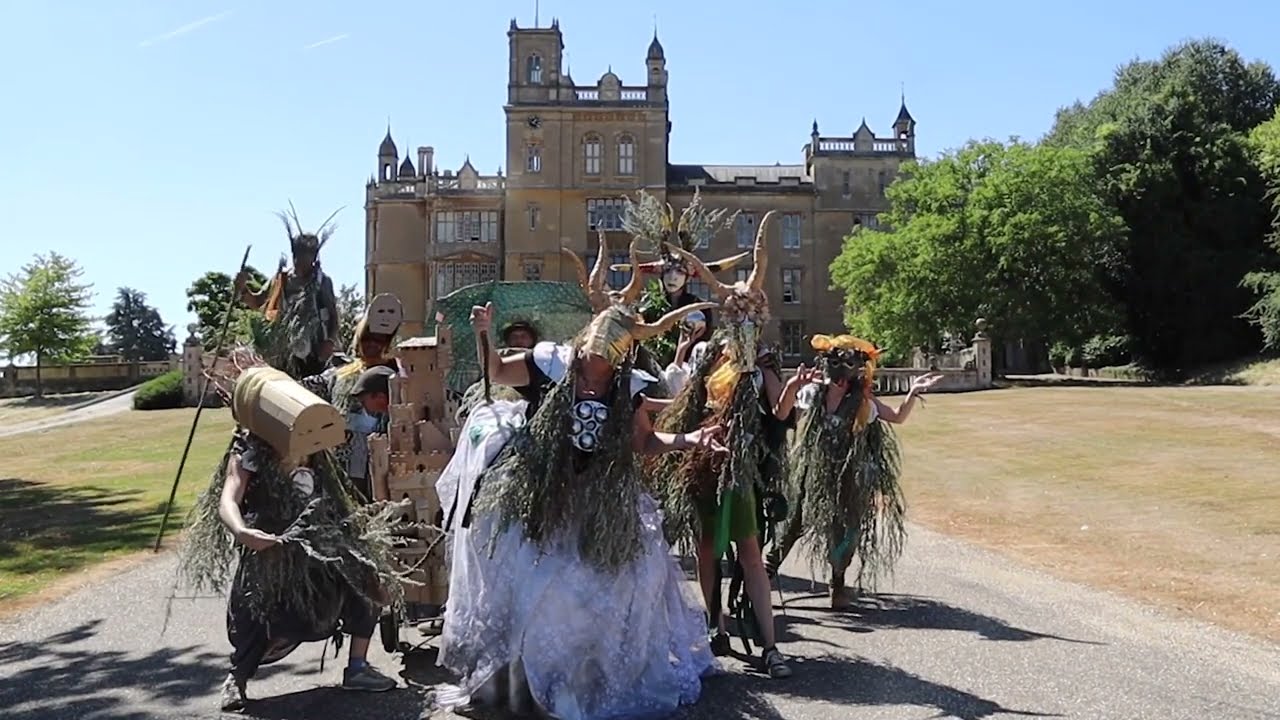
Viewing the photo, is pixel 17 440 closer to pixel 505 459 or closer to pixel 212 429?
pixel 212 429

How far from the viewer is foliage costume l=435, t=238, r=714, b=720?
4.82 m

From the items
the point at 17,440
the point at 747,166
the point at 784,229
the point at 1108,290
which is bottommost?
the point at 17,440

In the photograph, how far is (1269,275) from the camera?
40812 mm

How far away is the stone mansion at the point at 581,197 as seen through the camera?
57.1 m

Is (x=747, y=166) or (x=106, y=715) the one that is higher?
(x=747, y=166)

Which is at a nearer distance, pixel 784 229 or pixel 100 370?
pixel 100 370

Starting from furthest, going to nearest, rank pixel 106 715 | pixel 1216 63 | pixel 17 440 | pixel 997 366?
pixel 1216 63 < pixel 997 366 < pixel 17 440 < pixel 106 715

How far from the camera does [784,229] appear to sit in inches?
2341

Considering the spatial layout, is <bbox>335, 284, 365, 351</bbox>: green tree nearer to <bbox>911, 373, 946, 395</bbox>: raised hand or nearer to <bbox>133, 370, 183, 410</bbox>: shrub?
<bbox>911, 373, 946, 395</bbox>: raised hand

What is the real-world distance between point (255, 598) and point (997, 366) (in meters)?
40.4

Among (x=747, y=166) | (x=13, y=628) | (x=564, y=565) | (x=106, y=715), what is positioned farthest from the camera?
(x=747, y=166)

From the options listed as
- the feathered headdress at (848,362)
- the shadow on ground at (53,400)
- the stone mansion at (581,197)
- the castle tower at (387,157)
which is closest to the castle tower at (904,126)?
the stone mansion at (581,197)

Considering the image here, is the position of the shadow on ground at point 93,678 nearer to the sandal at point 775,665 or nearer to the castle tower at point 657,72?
the sandal at point 775,665

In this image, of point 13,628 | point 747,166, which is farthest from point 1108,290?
point 13,628
